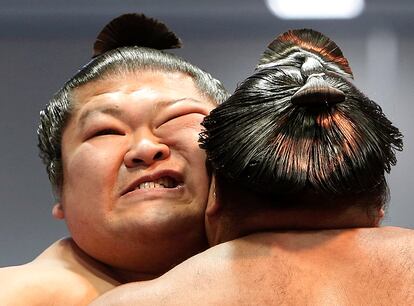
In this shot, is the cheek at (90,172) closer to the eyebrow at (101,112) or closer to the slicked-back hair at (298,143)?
the eyebrow at (101,112)

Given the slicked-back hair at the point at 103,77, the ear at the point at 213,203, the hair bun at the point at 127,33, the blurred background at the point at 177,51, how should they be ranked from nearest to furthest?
the ear at the point at 213,203 → the slicked-back hair at the point at 103,77 → the hair bun at the point at 127,33 → the blurred background at the point at 177,51

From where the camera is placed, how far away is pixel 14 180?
177 centimetres

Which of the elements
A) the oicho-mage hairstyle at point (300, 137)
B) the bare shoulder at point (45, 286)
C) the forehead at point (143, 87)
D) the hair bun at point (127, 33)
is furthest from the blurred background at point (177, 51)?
the oicho-mage hairstyle at point (300, 137)

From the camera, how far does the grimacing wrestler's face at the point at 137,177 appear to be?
1.04 metres

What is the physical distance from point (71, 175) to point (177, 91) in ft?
0.61

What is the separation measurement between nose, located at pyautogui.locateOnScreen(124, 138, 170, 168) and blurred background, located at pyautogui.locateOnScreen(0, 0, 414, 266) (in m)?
0.70

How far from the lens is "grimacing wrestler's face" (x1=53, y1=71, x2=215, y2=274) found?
1037 millimetres

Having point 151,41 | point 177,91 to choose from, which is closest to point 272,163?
point 177,91

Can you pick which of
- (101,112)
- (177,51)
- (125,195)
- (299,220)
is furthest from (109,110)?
(177,51)

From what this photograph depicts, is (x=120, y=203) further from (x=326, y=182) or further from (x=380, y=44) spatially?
(x=380, y=44)

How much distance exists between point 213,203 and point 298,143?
154 mm

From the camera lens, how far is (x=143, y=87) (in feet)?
3.73

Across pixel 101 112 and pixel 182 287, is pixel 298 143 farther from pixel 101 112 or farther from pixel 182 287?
pixel 101 112

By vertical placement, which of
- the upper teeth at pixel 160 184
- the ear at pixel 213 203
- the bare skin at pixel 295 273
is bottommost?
the bare skin at pixel 295 273
